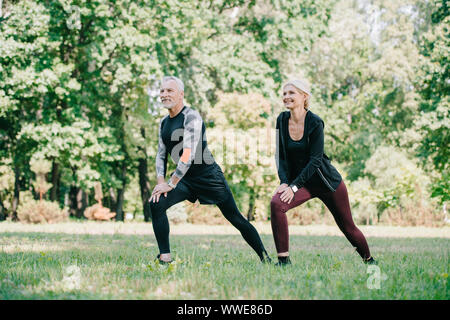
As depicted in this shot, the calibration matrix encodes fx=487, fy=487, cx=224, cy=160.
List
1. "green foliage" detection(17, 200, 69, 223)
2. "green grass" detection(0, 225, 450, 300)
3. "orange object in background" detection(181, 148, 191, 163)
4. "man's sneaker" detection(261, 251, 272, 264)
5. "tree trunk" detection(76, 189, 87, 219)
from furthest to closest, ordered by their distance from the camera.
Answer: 1. "tree trunk" detection(76, 189, 87, 219)
2. "green foliage" detection(17, 200, 69, 223)
3. "man's sneaker" detection(261, 251, 272, 264)
4. "orange object in background" detection(181, 148, 191, 163)
5. "green grass" detection(0, 225, 450, 300)

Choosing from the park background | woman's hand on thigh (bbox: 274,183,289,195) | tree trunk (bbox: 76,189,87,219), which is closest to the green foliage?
the park background

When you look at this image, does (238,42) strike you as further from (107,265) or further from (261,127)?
(107,265)

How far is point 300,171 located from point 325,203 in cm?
48

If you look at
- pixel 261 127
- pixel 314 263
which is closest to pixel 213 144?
pixel 261 127

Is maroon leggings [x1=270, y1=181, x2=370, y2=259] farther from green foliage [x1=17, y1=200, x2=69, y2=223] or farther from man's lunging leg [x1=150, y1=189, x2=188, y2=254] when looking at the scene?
green foliage [x1=17, y1=200, x2=69, y2=223]

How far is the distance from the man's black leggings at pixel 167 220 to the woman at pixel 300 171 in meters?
0.51

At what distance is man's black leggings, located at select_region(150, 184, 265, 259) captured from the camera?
18.5 feet

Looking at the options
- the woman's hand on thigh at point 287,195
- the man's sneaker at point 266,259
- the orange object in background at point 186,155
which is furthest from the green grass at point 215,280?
the orange object in background at point 186,155

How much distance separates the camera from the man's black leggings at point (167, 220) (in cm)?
564

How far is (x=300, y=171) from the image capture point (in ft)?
18.6

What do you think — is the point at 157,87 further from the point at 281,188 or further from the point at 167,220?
the point at 281,188

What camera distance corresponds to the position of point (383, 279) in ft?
13.3

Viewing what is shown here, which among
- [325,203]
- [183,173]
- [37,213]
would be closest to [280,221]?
[325,203]
